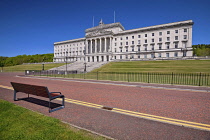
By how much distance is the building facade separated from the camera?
5450 cm

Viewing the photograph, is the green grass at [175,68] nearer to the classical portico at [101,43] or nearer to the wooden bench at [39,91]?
the wooden bench at [39,91]

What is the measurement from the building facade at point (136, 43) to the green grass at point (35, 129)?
170ft

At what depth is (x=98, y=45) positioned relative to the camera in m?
77.1

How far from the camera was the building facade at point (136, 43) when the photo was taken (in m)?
54.5

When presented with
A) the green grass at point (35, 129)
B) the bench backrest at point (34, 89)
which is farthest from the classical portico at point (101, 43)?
the green grass at point (35, 129)

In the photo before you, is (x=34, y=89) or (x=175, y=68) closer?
(x=34, y=89)

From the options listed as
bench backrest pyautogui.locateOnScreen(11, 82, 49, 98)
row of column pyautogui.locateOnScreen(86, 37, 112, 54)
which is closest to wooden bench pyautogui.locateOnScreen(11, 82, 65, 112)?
bench backrest pyautogui.locateOnScreen(11, 82, 49, 98)

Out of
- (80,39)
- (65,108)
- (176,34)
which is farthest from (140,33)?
(65,108)

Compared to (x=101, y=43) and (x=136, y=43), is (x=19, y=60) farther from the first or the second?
(x=136, y=43)

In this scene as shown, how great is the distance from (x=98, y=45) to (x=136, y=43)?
1025 inches

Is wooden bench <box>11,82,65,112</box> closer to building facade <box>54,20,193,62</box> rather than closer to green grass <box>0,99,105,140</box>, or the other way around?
green grass <box>0,99,105,140</box>

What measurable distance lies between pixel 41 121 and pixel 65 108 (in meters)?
1.45

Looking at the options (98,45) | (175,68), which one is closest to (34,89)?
(175,68)

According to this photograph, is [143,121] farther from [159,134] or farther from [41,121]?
[41,121]
